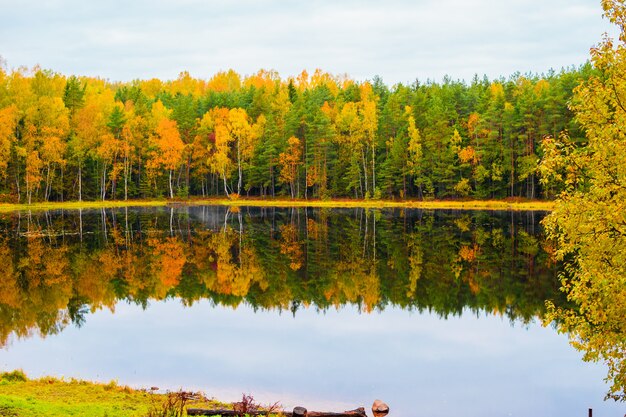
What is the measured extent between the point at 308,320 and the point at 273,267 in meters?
12.6

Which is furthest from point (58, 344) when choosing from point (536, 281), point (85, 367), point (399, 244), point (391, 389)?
point (399, 244)

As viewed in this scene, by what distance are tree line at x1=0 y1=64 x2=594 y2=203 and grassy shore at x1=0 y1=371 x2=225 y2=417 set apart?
72.8 metres

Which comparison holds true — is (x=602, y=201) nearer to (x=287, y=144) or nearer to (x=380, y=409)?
(x=380, y=409)

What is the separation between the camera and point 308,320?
25.5 meters

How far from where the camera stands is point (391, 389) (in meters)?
17.3

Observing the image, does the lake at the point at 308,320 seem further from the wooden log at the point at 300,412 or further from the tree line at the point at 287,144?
the tree line at the point at 287,144

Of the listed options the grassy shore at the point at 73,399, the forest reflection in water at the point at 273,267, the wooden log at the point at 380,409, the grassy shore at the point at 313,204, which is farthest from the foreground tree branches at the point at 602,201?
the grassy shore at the point at 313,204

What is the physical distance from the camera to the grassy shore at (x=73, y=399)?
13380 mm

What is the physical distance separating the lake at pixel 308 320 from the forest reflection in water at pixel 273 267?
0.50 feet

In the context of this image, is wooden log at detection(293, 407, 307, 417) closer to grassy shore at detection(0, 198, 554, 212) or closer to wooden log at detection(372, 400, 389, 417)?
wooden log at detection(372, 400, 389, 417)

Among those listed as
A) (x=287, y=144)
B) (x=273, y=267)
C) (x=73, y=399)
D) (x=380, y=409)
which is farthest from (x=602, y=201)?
(x=287, y=144)

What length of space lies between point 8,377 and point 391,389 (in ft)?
36.7

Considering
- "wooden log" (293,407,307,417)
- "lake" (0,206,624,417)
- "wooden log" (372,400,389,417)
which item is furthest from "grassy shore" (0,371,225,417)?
"wooden log" (372,400,389,417)

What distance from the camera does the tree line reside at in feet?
287
